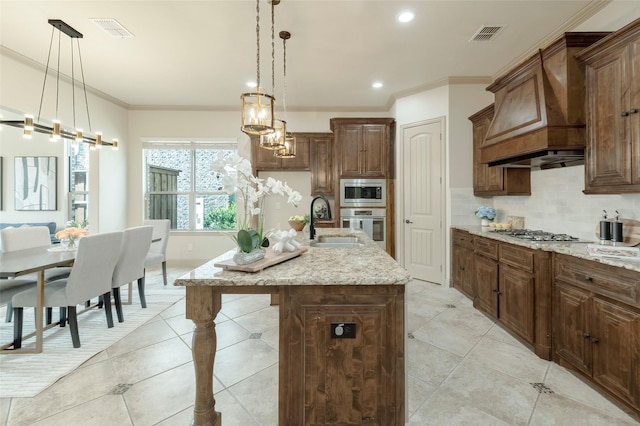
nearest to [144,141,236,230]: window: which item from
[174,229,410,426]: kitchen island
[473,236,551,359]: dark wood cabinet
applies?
[473,236,551,359]: dark wood cabinet

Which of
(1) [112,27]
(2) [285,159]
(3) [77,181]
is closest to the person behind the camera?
(1) [112,27]

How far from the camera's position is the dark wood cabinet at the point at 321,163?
5.21m

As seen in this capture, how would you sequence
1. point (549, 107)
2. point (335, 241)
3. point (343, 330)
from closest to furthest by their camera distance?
point (343, 330), point (549, 107), point (335, 241)

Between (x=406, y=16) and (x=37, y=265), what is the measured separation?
157 inches

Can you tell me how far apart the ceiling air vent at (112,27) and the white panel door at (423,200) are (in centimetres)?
398

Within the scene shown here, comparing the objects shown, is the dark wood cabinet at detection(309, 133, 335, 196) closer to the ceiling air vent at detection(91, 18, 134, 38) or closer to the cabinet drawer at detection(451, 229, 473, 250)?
the cabinet drawer at detection(451, 229, 473, 250)

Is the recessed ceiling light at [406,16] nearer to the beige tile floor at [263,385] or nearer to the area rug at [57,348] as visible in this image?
the beige tile floor at [263,385]

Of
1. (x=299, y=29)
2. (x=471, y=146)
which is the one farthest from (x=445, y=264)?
(x=299, y=29)

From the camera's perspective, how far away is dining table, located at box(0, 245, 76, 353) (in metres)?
2.05

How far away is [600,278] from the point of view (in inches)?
69.6

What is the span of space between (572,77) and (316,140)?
3706mm

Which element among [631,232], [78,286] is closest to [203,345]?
[78,286]

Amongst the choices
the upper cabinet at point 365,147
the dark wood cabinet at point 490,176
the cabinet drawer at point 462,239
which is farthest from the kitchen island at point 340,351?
the upper cabinet at point 365,147

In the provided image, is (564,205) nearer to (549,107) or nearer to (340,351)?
(549,107)
